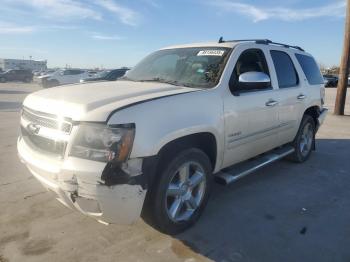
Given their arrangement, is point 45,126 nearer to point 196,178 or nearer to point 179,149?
point 179,149

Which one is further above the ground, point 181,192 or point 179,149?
point 179,149

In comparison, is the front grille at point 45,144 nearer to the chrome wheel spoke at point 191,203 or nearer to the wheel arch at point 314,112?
the chrome wheel spoke at point 191,203

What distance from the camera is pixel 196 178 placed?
362 centimetres

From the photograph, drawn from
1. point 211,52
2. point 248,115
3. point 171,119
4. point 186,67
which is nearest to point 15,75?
point 186,67

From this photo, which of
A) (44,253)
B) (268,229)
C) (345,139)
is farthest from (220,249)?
(345,139)

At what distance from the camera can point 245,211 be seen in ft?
13.5

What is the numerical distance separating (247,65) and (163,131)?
71.9 inches

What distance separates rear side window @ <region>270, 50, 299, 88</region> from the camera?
495 cm

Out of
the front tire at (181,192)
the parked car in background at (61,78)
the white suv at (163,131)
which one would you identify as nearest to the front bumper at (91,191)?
the white suv at (163,131)

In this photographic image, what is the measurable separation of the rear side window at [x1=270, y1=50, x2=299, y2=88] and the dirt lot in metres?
1.45

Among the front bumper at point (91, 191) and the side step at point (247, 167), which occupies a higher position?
the front bumper at point (91, 191)

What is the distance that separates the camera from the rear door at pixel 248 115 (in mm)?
3904

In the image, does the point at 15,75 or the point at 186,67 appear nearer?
the point at 186,67

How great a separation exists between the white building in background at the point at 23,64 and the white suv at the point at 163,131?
87333 millimetres
